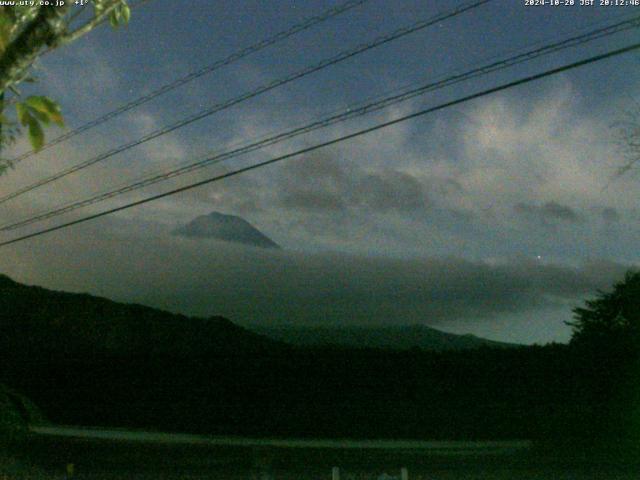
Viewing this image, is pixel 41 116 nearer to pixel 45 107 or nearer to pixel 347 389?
pixel 45 107

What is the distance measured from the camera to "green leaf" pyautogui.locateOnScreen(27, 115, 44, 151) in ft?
11.5

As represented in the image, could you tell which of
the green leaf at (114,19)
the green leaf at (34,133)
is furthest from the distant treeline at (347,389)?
the green leaf at (34,133)

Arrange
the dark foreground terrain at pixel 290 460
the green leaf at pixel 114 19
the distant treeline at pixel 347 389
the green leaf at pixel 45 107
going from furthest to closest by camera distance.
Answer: the distant treeline at pixel 347 389 < the dark foreground terrain at pixel 290 460 < the green leaf at pixel 114 19 < the green leaf at pixel 45 107

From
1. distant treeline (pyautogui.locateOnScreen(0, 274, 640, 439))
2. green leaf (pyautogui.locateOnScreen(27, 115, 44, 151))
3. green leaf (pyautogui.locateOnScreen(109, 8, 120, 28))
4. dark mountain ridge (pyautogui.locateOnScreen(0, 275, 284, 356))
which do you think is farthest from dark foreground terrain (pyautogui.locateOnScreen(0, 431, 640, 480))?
green leaf (pyautogui.locateOnScreen(27, 115, 44, 151))

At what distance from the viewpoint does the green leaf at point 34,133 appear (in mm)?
3512

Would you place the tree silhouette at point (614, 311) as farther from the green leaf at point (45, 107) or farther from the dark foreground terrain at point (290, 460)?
the green leaf at point (45, 107)

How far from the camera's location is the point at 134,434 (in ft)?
59.5

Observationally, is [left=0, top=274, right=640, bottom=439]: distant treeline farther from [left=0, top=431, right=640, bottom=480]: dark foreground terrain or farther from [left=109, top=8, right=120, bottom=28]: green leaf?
[left=109, top=8, right=120, bottom=28]: green leaf

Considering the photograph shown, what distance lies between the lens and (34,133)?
3521 mm

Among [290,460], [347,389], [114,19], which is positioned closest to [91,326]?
[347,389]

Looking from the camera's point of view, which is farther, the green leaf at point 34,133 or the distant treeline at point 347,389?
the distant treeline at point 347,389

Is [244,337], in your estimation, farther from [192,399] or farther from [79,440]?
[79,440]

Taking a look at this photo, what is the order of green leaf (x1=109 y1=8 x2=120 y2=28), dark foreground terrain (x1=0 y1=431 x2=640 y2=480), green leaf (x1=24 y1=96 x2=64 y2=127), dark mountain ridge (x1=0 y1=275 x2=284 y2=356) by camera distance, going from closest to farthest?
green leaf (x1=24 y1=96 x2=64 y2=127), green leaf (x1=109 y1=8 x2=120 y2=28), dark foreground terrain (x1=0 y1=431 x2=640 y2=480), dark mountain ridge (x1=0 y1=275 x2=284 y2=356)

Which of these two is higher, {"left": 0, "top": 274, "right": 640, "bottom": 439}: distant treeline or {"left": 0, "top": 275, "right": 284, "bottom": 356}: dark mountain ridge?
{"left": 0, "top": 275, "right": 284, "bottom": 356}: dark mountain ridge
